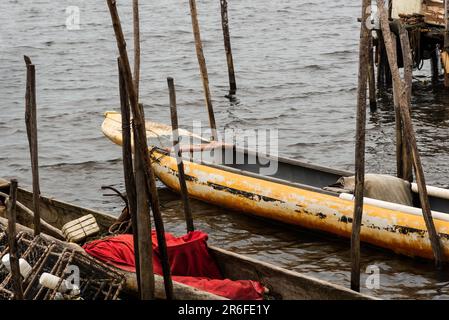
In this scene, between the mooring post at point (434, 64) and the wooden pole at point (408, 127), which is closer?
the wooden pole at point (408, 127)

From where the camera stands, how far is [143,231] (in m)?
8.23

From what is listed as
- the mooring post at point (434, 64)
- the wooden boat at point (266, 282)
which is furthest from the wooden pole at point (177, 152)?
the mooring post at point (434, 64)

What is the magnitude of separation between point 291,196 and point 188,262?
3.06 m

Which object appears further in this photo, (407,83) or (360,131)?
(407,83)

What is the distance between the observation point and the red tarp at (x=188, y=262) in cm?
916

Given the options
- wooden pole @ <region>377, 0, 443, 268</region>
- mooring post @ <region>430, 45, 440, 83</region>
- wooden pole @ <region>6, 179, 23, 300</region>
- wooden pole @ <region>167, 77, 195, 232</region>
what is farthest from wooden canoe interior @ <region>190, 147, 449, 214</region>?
mooring post @ <region>430, 45, 440, 83</region>

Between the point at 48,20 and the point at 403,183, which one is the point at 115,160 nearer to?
the point at 403,183

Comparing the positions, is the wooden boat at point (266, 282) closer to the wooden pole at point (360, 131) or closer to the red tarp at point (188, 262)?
the red tarp at point (188, 262)

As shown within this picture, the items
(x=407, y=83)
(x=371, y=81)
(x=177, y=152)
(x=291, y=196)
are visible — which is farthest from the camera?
(x=371, y=81)

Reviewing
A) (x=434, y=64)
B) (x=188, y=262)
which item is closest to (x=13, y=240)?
(x=188, y=262)

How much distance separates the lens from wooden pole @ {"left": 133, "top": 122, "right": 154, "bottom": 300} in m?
8.07

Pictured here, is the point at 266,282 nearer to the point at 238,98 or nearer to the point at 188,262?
the point at 188,262

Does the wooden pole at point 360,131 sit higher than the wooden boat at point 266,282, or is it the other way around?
the wooden pole at point 360,131

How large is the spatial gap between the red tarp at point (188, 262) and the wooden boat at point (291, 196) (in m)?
2.64
